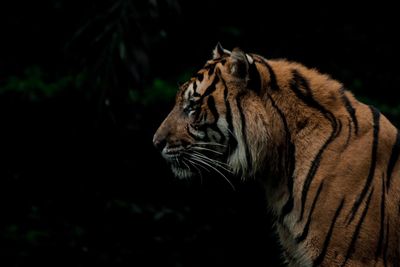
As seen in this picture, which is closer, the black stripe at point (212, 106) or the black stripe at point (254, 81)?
the black stripe at point (254, 81)

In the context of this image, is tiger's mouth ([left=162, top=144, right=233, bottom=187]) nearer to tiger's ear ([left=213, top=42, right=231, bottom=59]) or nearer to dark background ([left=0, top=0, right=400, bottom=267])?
tiger's ear ([left=213, top=42, right=231, bottom=59])

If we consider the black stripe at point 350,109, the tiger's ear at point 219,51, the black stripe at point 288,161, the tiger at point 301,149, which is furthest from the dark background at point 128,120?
the black stripe at point 350,109

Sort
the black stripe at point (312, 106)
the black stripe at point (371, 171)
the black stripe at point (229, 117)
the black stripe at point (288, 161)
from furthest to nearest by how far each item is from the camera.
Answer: the black stripe at point (229, 117) < the black stripe at point (288, 161) < the black stripe at point (312, 106) < the black stripe at point (371, 171)

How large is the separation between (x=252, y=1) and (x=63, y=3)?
7.43 ft

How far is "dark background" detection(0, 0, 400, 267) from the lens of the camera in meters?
6.47

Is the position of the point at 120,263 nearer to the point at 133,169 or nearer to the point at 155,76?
the point at 133,169

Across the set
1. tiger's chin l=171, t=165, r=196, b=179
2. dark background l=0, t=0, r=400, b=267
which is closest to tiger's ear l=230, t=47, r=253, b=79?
tiger's chin l=171, t=165, r=196, b=179

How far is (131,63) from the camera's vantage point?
6047 mm

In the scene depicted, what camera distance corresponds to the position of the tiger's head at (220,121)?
4055mm

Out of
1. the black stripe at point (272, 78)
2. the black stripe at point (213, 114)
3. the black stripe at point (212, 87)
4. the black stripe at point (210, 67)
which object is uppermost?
the black stripe at point (272, 78)

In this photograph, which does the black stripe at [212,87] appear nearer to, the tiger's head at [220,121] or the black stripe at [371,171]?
the tiger's head at [220,121]

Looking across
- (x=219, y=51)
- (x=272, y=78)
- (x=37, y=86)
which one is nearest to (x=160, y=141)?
(x=219, y=51)

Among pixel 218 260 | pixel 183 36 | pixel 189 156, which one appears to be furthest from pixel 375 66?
pixel 189 156

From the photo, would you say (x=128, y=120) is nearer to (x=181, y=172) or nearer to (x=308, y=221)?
(x=181, y=172)
